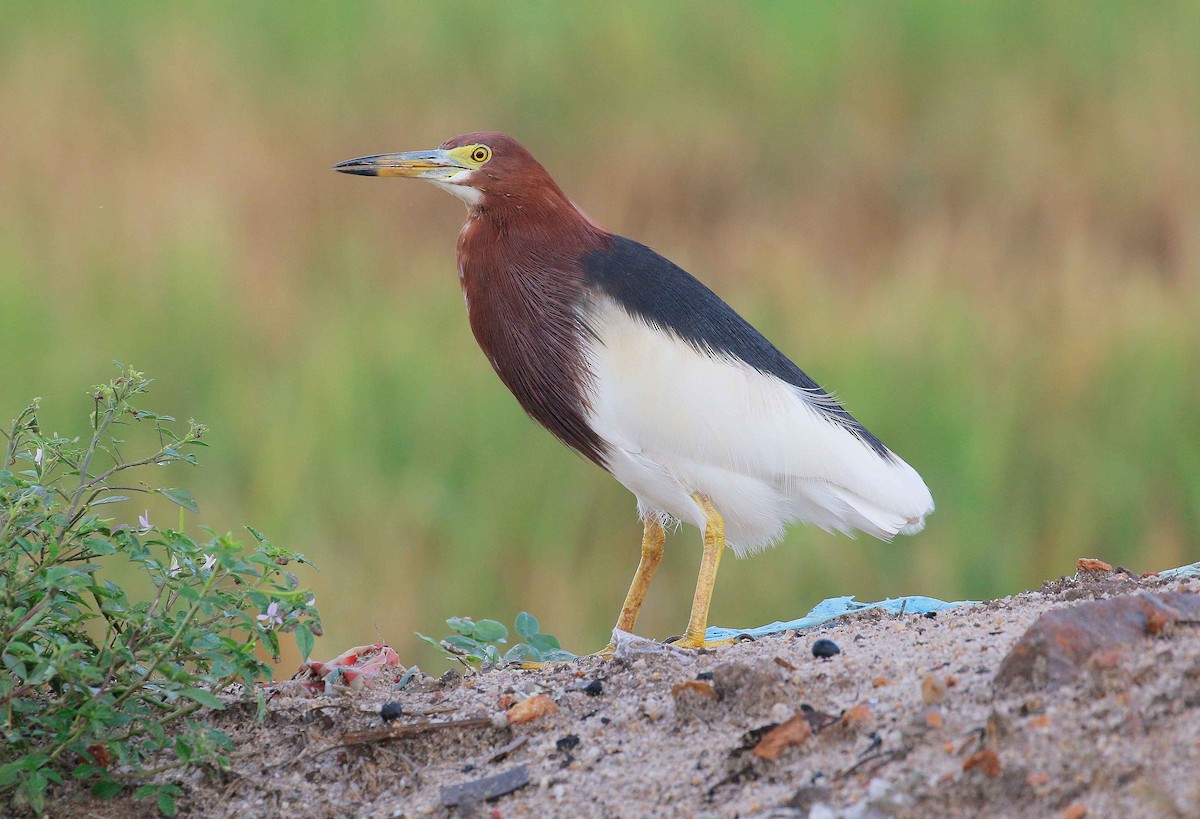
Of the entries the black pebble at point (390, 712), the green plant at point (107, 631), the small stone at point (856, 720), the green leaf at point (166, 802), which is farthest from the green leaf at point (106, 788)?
the small stone at point (856, 720)

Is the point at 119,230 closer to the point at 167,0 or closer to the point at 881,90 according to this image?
the point at 167,0

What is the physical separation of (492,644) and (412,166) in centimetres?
123

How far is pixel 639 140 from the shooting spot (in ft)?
21.4

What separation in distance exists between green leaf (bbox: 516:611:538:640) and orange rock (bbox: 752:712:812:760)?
1.32m

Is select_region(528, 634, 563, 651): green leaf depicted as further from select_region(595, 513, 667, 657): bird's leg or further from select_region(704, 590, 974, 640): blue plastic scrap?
select_region(704, 590, 974, 640): blue plastic scrap

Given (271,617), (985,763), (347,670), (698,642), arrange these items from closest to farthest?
(985,763), (271,617), (347,670), (698,642)

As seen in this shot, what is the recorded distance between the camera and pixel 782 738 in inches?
80.0

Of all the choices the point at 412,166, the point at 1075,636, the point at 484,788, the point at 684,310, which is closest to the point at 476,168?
the point at 412,166

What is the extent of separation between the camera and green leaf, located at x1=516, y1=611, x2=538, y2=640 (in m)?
3.30

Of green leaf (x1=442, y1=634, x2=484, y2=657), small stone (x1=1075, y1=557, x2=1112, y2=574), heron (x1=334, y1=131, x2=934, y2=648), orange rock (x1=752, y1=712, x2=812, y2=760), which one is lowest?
orange rock (x1=752, y1=712, x2=812, y2=760)

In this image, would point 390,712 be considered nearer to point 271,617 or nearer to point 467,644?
point 271,617

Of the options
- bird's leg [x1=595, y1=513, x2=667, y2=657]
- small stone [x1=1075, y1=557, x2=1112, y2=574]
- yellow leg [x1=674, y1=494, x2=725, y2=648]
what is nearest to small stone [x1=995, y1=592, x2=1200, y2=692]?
small stone [x1=1075, y1=557, x2=1112, y2=574]

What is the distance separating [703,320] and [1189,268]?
378cm

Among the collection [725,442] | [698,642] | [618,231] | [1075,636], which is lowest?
[1075,636]
